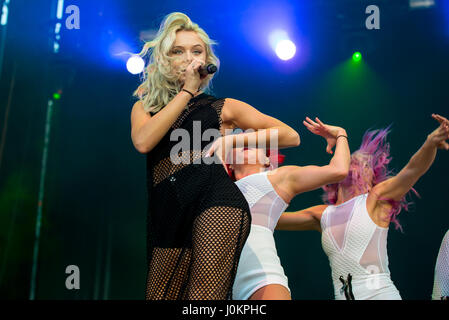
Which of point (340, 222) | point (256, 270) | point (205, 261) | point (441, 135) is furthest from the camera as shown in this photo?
point (340, 222)

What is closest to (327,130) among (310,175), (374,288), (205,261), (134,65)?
(310,175)

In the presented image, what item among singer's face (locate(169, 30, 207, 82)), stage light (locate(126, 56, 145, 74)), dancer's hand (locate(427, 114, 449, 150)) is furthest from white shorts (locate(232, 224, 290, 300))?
stage light (locate(126, 56, 145, 74))

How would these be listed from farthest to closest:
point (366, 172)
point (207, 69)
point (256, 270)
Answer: point (366, 172), point (256, 270), point (207, 69)

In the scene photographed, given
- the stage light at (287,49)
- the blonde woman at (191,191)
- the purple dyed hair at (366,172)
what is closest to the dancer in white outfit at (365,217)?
the purple dyed hair at (366,172)

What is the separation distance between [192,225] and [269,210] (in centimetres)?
87

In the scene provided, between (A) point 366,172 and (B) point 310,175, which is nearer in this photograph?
(B) point 310,175

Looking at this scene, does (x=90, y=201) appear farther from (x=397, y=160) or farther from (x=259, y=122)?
(x=259, y=122)

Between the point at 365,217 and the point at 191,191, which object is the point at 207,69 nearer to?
the point at 191,191

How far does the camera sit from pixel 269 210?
2277 millimetres

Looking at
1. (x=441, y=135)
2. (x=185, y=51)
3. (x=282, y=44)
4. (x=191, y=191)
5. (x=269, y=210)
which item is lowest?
(x=191, y=191)

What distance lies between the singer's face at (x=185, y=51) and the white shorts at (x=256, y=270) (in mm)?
861

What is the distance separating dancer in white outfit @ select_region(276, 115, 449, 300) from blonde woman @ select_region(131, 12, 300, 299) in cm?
108

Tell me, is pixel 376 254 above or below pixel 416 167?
below
